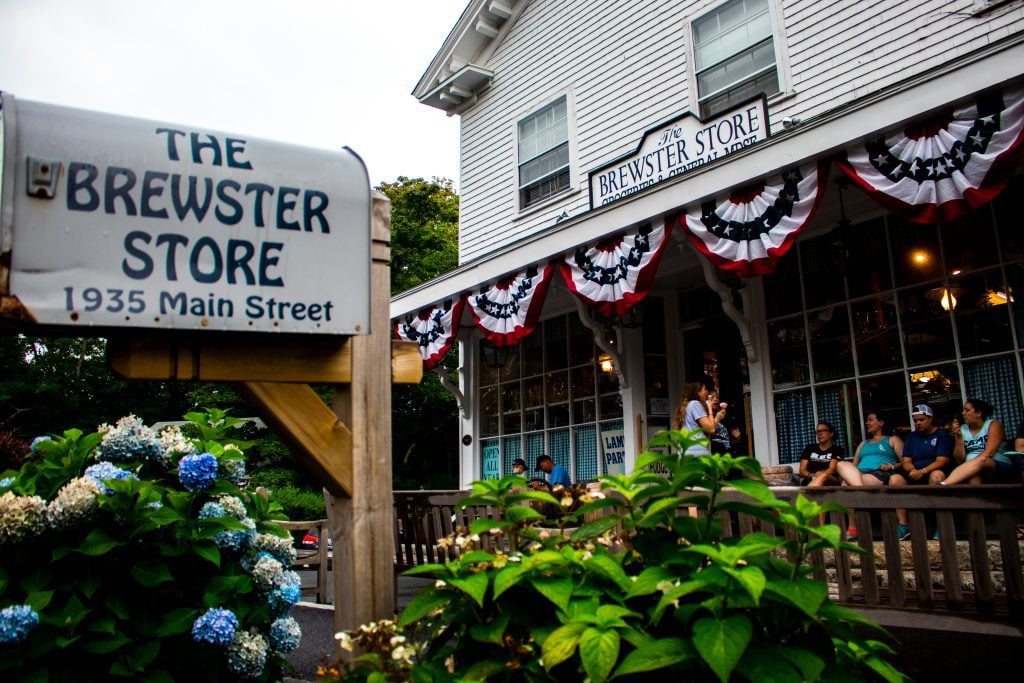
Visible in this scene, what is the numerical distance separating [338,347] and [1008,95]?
15.2 ft

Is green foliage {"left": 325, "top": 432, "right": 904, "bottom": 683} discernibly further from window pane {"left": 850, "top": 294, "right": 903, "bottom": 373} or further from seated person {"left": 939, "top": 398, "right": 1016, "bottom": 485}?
window pane {"left": 850, "top": 294, "right": 903, "bottom": 373}

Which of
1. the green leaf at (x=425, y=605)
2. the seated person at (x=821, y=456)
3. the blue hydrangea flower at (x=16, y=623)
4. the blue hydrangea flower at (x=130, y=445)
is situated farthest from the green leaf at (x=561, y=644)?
the seated person at (x=821, y=456)

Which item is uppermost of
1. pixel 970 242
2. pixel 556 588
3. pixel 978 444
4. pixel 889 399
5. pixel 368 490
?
pixel 970 242

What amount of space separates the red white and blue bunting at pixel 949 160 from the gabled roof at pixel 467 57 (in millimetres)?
8514

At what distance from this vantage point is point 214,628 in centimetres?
288

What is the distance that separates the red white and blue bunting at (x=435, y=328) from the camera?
9.88m

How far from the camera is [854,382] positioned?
24.3ft

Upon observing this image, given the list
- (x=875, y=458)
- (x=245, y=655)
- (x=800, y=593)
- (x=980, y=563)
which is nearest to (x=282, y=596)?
(x=245, y=655)

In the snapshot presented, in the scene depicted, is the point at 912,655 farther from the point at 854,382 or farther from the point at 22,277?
the point at 22,277

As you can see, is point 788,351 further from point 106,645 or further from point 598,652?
point 106,645

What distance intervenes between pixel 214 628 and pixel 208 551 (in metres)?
0.31

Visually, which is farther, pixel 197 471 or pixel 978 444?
pixel 978 444

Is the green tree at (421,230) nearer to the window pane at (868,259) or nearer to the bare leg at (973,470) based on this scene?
the window pane at (868,259)

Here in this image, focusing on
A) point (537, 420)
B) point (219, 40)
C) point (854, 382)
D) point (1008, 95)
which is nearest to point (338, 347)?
point (1008, 95)
